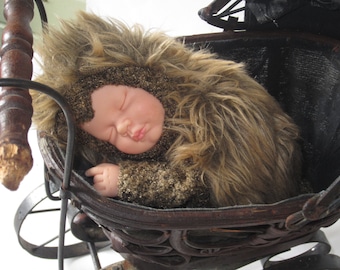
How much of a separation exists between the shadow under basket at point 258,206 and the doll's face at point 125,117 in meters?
0.06

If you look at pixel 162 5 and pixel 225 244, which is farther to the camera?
pixel 162 5

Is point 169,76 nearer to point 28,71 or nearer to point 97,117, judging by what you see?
point 97,117

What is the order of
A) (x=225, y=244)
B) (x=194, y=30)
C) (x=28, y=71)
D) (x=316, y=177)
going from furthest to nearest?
(x=194, y=30) < (x=316, y=177) < (x=225, y=244) < (x=28, y=71)

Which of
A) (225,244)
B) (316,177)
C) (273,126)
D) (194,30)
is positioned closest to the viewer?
(225,244)

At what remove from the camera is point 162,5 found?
3.94ft

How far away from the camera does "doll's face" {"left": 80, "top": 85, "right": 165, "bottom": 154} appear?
55 cm

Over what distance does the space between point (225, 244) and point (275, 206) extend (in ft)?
0.27

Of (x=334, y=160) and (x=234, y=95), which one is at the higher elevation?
(x=234, y=95)

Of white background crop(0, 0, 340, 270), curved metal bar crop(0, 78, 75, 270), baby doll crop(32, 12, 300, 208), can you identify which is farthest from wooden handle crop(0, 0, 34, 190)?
white background crop(0, 0, 340, 270)

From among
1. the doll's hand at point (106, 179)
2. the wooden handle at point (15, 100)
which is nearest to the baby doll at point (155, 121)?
the doll's hand at point (106, 179)

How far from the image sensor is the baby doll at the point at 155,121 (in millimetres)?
547

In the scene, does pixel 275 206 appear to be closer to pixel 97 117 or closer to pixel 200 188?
pixel 200 188

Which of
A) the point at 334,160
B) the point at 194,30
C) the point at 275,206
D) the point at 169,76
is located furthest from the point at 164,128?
the point at 194,30

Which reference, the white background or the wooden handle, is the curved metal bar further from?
the white background
